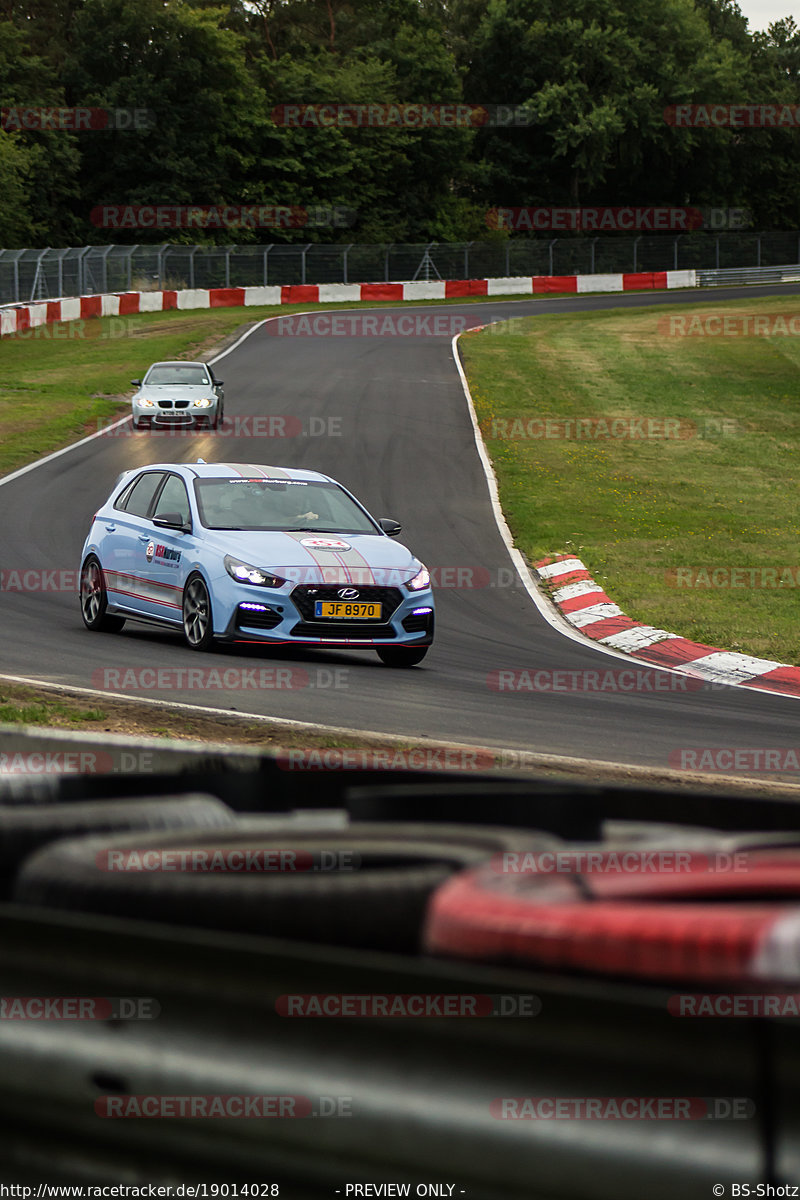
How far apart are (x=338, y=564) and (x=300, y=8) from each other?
85484mm

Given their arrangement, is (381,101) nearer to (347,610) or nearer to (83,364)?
(83,364)

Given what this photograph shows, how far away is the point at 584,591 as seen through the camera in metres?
15.9

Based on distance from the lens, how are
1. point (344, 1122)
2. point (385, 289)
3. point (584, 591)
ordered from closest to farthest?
point (344, 1122)
point (584, 591)
point (385, 289)

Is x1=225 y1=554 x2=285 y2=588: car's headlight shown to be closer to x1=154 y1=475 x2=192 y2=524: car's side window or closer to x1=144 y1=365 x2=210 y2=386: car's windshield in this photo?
x1=154 y1=475 x2=192 y2=524: car's side window

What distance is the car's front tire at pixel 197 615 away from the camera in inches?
454

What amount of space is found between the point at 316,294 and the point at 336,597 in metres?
50.1

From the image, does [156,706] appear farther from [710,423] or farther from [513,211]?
[513,211]

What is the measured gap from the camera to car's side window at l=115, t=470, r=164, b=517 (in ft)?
42.3

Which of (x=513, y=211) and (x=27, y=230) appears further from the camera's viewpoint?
(x=513, y=211)

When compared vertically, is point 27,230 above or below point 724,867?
above

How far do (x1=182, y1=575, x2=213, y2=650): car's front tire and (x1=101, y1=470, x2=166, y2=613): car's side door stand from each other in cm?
61

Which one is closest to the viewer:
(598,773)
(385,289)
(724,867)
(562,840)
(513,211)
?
(724,867)

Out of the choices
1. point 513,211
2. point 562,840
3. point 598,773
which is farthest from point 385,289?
point 562,840

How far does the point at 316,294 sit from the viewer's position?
5962 cm
